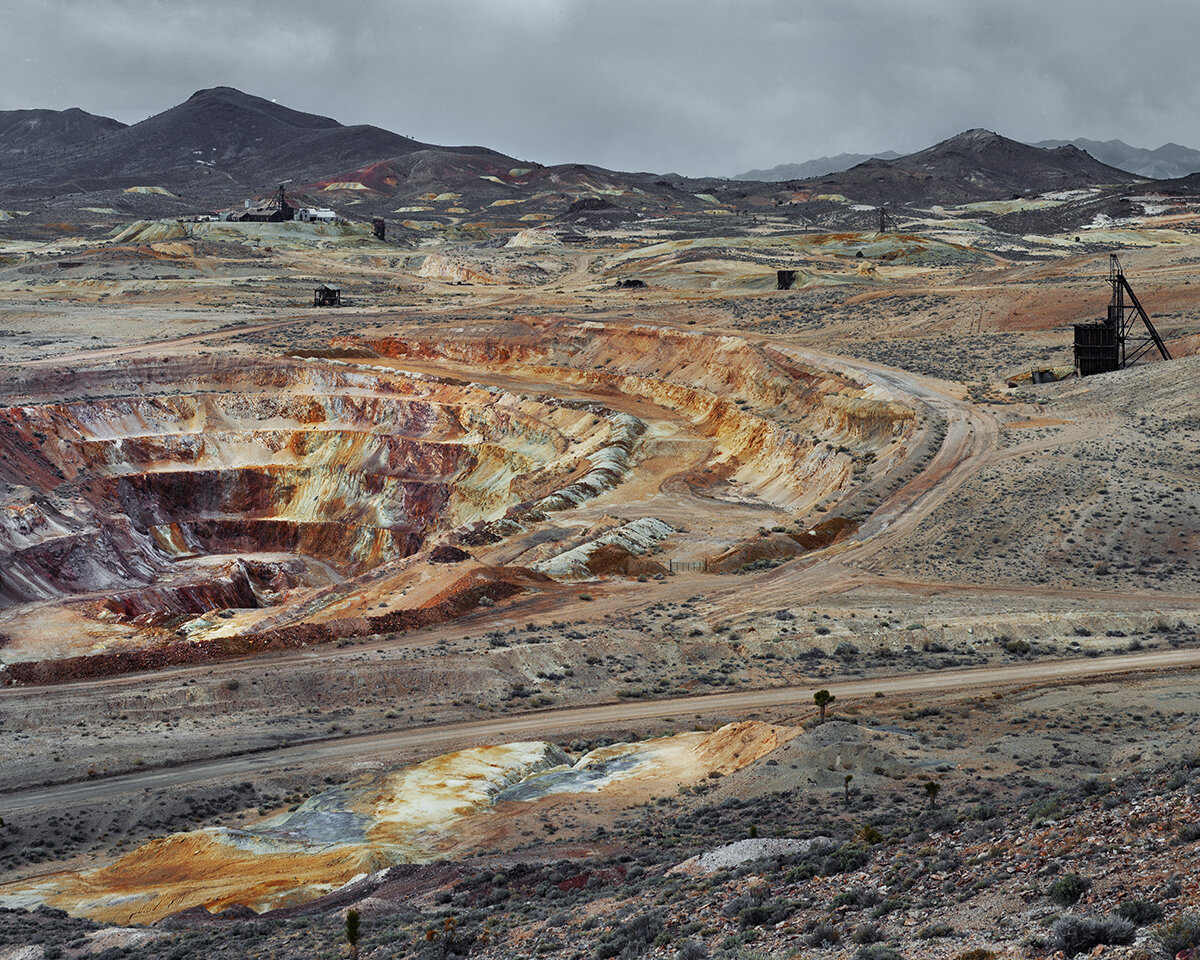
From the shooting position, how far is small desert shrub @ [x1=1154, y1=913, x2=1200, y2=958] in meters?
9.48

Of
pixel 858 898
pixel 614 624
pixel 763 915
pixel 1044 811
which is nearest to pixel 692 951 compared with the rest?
pixel 763 915

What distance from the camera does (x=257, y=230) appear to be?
444ft

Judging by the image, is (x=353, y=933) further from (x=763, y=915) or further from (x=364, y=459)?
(x=364, y=459)

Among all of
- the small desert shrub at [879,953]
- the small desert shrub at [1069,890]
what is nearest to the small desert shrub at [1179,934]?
the small desert shrub at [1069,890]

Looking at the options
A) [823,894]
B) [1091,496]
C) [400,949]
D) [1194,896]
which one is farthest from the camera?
[1091,496]

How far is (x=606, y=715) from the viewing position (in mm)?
29062

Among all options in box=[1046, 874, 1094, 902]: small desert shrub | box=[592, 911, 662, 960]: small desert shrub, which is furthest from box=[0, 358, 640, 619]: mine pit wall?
box=[1046, 874, 1094, 902]: small desert shrub

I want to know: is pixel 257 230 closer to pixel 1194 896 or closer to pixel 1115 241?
pixel 1115 241

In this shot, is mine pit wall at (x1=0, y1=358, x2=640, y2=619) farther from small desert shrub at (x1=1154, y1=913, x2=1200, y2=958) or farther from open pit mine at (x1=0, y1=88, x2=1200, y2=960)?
small desert shrub at (x1=1154, y1=913, x2=1200, y2=958)

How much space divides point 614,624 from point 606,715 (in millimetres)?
5518

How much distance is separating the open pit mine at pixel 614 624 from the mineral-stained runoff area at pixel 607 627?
0.53ft

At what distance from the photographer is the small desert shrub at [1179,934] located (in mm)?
9484

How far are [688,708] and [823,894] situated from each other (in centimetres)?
1499

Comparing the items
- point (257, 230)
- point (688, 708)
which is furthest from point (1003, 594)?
point (257, 230)
